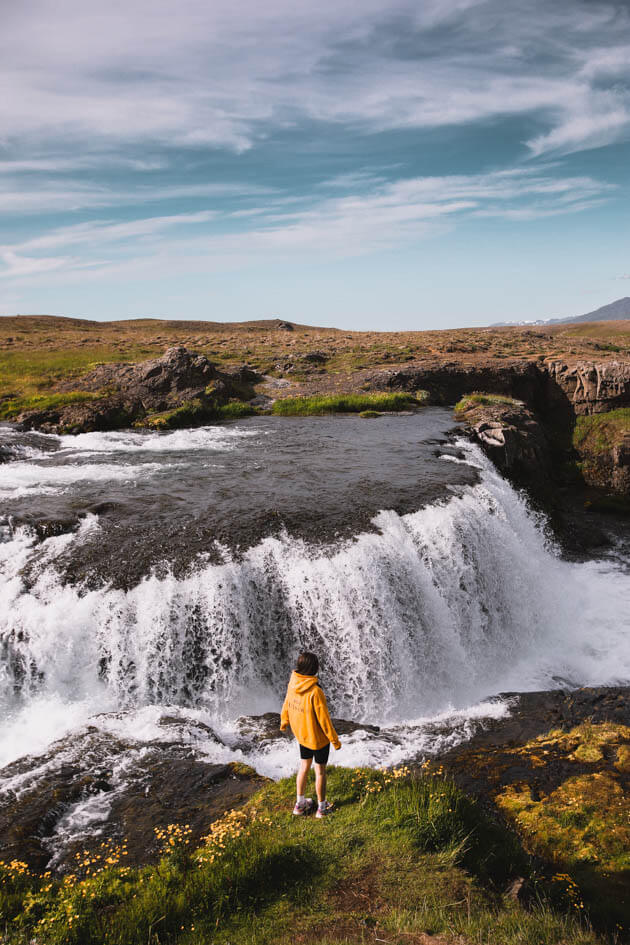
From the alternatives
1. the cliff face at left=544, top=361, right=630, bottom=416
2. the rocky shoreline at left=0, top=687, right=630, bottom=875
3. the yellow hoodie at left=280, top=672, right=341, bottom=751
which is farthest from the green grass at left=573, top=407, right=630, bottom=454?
the yellow hoodie at left=280, top=672, right=341, bottom=751

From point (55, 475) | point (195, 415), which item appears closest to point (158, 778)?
point (55, 475)

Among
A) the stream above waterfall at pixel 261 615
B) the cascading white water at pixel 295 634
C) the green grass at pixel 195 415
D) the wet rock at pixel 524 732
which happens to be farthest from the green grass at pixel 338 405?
the wet rock at pixel 524 732

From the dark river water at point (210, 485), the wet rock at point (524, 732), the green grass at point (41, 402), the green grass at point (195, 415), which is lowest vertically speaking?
the wet rock at point (524, 732)

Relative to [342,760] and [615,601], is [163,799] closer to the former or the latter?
[342,760]

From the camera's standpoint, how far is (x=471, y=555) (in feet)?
54.7

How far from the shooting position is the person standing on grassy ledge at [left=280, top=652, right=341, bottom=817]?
7.54 m

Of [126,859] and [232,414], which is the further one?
[232,414]

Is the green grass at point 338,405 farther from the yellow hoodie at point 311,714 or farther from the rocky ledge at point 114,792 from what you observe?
the yellow hoodie at point 311,714

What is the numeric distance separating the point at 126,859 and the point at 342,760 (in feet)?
13.7

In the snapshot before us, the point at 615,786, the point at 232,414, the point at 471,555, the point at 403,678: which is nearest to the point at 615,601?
the point at 471,555

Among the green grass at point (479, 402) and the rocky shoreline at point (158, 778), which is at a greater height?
Answer: the green grass at point (479, 402)

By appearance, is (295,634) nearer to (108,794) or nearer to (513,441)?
(108,794)

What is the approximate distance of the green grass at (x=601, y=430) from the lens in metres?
31.0

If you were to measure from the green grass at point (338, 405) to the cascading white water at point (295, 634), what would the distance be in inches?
712
